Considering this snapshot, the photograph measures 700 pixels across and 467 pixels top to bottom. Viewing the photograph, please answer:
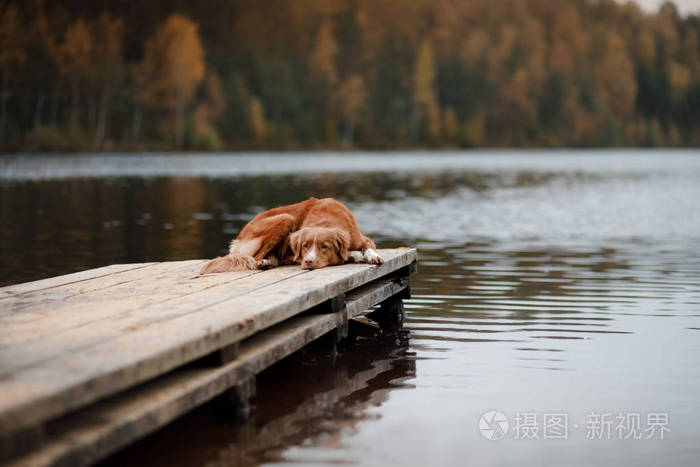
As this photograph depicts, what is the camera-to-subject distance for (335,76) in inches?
4732

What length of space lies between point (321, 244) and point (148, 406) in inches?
144

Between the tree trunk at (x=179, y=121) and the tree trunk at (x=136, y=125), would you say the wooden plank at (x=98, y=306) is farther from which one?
the tree trunk at (x=136, y=125)

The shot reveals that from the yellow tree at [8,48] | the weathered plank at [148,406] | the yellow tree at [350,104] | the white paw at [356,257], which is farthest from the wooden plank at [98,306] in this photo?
the yellow tree at [350,104]

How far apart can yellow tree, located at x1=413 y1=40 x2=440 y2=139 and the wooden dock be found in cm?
10941

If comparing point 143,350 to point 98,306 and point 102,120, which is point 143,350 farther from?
point 102,120

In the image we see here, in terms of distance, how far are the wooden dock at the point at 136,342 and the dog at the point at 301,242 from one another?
19cm

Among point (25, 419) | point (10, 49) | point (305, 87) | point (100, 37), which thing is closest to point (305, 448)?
point (25, 419)

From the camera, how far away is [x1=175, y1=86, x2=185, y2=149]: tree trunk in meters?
88.4

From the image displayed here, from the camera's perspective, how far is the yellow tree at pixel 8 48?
254 ft

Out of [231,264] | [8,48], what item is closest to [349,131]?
[8,48]

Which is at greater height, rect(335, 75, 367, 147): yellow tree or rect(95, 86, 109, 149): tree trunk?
rect(335, 75, 367, 147): yellow tree

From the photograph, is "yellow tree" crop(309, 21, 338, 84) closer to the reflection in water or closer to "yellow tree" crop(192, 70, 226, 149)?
"yellow tree" crop(192, 70, 226, 149)

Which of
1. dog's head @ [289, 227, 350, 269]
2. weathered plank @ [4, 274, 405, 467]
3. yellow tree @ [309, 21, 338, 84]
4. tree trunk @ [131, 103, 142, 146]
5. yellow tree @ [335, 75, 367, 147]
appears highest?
yellow tree @ [309, 21, 338, 84]

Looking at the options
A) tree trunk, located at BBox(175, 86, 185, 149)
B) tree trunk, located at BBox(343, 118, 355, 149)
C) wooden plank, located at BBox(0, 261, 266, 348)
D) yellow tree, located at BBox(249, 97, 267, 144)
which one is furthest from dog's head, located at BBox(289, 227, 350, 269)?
tree trunk, located at BBox(343, 118, 355, 149)
